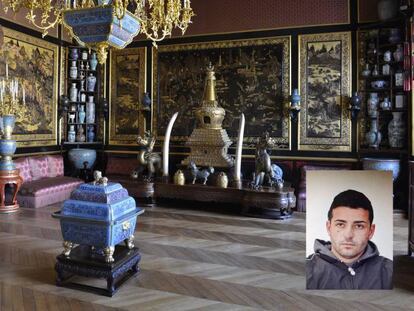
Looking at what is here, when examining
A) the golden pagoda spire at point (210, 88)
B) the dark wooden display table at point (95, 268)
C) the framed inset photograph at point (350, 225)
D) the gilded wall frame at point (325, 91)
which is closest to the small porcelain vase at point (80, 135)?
the golden pagoda spire at point (210, 88)

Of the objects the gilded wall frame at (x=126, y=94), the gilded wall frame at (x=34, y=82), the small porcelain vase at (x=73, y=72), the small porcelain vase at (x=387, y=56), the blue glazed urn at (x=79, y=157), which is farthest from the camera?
the gilded wall frame at (x=126, y=94)

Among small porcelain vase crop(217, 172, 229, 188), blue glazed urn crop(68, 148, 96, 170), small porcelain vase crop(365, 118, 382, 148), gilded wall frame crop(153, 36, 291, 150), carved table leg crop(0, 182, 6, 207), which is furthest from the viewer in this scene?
blue glazed urn crop(68, 148, 96, 170)

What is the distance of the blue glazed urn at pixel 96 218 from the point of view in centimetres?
340

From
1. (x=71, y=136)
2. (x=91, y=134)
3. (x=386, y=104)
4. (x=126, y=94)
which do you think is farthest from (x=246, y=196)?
(x=71, y=136)

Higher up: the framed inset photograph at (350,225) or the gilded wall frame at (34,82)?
the gilded wall frame at (34,82)

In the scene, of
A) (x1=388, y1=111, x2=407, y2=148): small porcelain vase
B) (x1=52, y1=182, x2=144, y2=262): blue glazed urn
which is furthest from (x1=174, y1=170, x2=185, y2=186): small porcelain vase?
(x1=388, y1=111, x2=407, y2=148): small porcelain vase

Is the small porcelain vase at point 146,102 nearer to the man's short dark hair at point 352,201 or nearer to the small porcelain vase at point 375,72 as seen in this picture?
the small porcelain vase at point 375,72

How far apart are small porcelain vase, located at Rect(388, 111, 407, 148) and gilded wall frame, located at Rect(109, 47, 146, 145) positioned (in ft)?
17.6

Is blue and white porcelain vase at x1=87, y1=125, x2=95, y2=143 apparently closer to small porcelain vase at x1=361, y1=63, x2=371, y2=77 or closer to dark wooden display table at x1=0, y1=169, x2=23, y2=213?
dark wooden display table at x1=0, y1=169, x2=23, y2=213

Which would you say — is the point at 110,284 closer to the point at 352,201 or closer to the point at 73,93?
the point at 352,201

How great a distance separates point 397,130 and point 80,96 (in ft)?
22.9

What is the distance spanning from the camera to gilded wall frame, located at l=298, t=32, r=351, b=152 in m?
7.61

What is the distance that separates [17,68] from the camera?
771 centimetres

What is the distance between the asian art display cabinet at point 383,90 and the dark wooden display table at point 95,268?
17.8 ft
